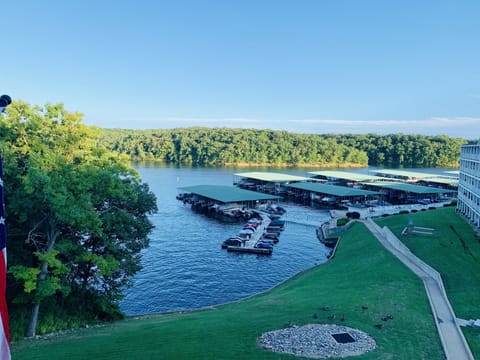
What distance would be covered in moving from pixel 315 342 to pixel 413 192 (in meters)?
89.0

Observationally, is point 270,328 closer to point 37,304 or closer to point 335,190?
point 37,304

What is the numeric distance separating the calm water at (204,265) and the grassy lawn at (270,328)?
9.60 meters

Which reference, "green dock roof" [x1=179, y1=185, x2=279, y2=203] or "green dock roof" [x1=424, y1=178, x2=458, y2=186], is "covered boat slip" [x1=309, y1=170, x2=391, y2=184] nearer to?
"green dock roof" [x1=424, y1=178, x2=458, y2=186]

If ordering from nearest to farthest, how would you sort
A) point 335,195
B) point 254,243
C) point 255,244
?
point 255,244 < point 254,243 < point 335,195

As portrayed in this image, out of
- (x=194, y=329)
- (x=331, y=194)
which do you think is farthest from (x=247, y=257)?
(x=331, y=194)

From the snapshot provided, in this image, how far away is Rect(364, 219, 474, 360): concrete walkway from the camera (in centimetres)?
2045

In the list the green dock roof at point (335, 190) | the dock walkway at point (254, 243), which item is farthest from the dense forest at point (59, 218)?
the green dock roof at point (335, 190)

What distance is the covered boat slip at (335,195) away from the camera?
96.3 m

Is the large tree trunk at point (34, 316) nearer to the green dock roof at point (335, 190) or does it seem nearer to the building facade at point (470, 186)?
the building facade at point (470, 186)

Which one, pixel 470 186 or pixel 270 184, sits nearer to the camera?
pixel 470 186

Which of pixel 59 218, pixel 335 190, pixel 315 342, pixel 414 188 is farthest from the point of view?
pixel 414 188

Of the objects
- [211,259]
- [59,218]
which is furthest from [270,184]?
[59,218]

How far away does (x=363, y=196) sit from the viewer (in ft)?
335

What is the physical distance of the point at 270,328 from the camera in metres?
22.5
